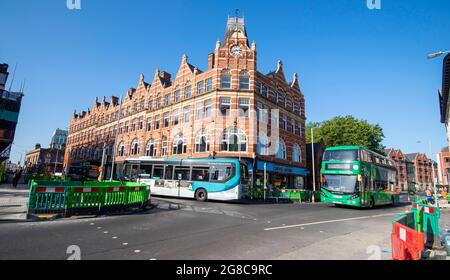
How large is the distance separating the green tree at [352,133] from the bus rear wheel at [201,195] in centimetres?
2951

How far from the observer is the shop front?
26.4 meters

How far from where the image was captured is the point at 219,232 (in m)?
7.24

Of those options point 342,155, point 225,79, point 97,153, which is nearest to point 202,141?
point 225,79

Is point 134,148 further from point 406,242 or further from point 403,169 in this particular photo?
point 403,169

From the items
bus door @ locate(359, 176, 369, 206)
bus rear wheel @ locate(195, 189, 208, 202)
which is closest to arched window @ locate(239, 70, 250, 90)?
bus rear wheel @ locate(195, 189, 208, 202)

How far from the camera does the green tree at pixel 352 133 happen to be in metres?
37.7

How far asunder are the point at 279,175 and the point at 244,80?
12557 millimetres

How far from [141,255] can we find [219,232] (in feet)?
9.59

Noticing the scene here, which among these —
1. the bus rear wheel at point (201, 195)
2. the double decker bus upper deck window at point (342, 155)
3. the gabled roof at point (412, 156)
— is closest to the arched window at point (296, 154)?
the double decker bus upper deck window at point (342, 155)

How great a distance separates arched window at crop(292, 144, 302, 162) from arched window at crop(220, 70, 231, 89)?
43.3 ft

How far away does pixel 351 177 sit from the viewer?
15180 mm
